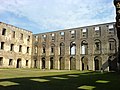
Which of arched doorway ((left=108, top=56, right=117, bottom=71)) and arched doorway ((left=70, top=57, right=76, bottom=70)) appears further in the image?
arched doorway ((left=70, top=57, right=76, bottom=70))

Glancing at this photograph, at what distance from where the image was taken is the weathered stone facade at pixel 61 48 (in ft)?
103

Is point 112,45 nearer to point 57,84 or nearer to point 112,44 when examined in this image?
point 112,44

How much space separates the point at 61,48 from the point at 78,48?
13.6ft

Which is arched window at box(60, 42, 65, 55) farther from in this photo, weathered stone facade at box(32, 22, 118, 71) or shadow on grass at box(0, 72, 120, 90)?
shadow on grass at box(0, 72, 120, 90)

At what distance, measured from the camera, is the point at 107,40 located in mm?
31500

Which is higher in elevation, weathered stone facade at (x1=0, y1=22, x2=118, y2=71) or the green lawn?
weathered stone facade at (x1=0, y1=22, x2=118, y2=71)

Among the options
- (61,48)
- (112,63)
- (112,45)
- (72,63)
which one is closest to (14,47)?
(61,48)

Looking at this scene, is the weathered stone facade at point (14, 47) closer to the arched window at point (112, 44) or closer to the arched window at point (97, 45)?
the arched window at point (97, 45)

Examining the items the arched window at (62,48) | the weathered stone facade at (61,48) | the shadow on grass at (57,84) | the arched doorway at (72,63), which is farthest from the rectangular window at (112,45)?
the shadow on grass at (57,84)

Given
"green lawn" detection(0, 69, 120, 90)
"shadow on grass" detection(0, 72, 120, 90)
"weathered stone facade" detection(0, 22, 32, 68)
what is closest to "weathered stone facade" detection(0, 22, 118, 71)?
"weathered stone facade" detection(0, 22, 32, 68)

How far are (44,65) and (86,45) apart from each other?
10.9 meters

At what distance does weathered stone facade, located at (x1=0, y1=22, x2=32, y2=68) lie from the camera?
33938 mm

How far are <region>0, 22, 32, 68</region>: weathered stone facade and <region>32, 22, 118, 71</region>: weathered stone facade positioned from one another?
1.80m

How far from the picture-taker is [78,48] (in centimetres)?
3441
